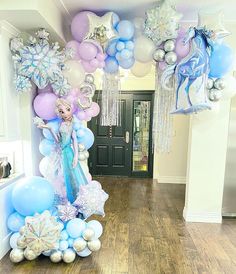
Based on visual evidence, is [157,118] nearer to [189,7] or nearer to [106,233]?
[189,7]

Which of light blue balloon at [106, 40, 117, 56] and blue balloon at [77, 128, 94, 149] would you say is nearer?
light blue balloon at [106, 40, 117, 56]

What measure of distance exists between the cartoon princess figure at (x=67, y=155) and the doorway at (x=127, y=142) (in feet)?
9.29

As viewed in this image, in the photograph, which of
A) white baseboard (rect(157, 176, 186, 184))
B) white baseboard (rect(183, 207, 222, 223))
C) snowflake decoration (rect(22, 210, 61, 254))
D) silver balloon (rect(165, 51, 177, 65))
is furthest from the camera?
white baseboard (rect(157, 176, 186, 184))

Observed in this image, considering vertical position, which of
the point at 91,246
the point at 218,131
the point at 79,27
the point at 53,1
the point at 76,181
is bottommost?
the point at 91,246

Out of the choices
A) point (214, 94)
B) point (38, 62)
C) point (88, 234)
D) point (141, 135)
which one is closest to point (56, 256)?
point (88, 234)

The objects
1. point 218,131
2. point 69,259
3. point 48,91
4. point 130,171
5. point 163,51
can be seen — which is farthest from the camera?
point 130,171

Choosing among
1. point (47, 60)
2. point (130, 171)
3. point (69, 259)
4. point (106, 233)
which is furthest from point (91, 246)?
point (130, 171)

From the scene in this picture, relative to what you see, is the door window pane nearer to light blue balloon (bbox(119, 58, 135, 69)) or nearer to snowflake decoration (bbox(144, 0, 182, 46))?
light blue balloon (bbox(119, 58, 135, 69))

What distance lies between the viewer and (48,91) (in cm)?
233

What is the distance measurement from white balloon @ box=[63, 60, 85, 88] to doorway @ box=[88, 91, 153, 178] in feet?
9.08

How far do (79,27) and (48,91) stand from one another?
0.73m

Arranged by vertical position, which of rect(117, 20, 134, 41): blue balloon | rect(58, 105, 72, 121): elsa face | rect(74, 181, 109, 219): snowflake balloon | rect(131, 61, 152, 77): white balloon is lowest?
rect(74, 181, 109, 219): snowflake balloon

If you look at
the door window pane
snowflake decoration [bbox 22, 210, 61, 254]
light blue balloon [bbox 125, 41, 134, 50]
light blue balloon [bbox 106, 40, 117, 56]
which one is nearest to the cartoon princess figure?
snowflake decoration [bbox 22, 210, 61, 254]

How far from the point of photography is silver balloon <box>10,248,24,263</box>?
1.98m
